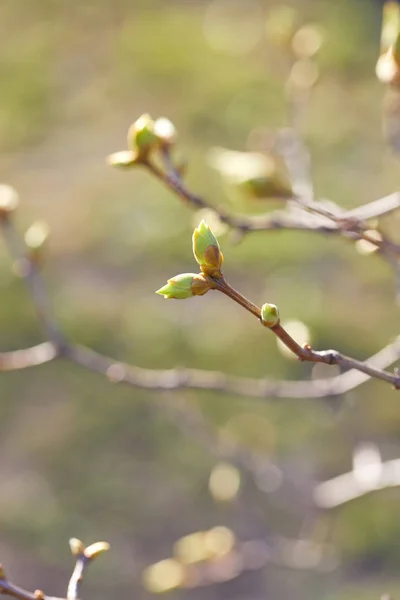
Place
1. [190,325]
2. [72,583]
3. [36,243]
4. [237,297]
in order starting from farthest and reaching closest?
1. [190,325]
2. [36,243]
3. [72,583]
4. [237,297]

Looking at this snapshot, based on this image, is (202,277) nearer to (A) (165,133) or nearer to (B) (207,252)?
(B) (207,252)

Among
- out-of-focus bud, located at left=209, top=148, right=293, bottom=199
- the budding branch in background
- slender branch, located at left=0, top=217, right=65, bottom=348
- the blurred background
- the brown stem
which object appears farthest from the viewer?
the blurred background

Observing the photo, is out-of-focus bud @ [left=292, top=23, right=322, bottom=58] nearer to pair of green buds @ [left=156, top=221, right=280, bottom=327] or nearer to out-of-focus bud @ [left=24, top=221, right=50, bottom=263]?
out-of-focus bud @ [left=24, top=221, right=50, bottom=263]

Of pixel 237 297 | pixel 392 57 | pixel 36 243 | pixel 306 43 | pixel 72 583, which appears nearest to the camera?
pixel 237 297

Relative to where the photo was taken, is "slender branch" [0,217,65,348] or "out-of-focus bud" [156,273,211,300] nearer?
"out-of-focus bud" [156,273,211,300]

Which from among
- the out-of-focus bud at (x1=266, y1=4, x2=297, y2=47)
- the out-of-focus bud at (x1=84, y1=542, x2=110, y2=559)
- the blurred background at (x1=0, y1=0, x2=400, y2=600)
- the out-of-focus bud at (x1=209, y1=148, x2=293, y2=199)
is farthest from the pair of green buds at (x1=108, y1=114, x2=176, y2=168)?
the out-of-focus bud at (x1=266, y1=4, x2=297, y2=47)

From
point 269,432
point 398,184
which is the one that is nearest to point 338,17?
point 398,184

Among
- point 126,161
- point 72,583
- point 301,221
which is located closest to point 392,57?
point 301,221
